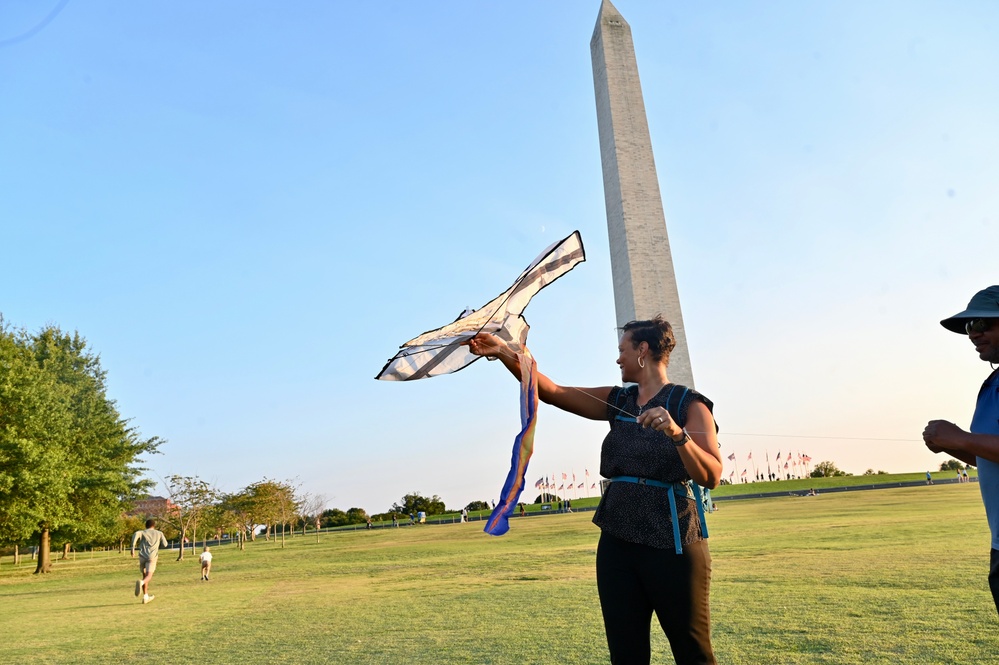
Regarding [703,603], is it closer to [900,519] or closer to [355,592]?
[355,592]

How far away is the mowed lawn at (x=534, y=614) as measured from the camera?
5.62m

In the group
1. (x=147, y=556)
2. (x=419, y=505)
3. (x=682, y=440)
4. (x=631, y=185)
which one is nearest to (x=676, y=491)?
(x=682, y=440)

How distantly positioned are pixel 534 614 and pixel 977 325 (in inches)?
233

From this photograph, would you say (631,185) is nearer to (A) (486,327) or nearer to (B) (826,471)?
(A) (486,327)

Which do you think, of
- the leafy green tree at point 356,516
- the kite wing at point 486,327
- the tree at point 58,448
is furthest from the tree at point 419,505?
the kite wing at point 486,327

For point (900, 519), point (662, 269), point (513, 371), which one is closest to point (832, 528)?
point (900, 519)

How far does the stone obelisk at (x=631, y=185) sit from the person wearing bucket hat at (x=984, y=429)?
20921 millimetres

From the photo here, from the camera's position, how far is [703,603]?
2893mm

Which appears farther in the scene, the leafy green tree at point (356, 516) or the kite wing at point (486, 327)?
the leafy green tree at point (356, 516)

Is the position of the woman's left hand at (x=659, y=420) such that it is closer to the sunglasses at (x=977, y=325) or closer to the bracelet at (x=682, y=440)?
the bracelet at (x=682, y=440)

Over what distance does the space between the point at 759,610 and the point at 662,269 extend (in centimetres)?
1794

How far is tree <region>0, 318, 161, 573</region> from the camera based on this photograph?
25422mm

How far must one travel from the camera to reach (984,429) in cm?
262

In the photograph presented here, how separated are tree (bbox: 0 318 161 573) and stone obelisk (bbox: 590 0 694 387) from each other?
19.8 metres
